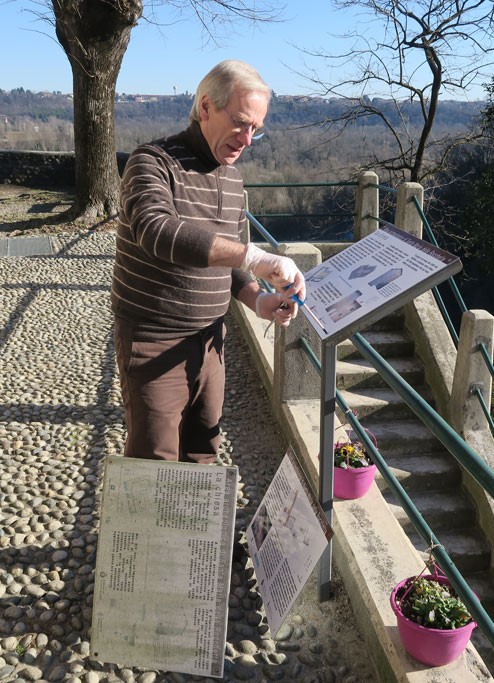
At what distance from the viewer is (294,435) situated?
3.56m

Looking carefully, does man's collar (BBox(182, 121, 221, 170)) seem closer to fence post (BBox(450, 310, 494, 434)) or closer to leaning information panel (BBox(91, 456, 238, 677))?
leaning information panel (BBox(91, 456, 238, 677))

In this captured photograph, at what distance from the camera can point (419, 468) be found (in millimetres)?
5676

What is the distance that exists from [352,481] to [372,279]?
1239 millimetres

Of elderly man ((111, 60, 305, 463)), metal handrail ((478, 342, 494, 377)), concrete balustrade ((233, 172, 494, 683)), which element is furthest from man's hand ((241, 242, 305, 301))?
metal handrail ((478, 342, 494, 377))

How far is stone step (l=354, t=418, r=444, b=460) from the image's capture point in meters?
5.76

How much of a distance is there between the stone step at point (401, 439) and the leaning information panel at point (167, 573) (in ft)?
12.4

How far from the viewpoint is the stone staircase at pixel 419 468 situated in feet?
17.6

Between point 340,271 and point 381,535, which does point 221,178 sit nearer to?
point 340,271

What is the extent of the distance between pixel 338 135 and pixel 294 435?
1199 cm

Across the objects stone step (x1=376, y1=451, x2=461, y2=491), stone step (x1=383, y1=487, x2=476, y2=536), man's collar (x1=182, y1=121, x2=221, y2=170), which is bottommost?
stone step (x1=383, y1=487, x2=476, y2=536)

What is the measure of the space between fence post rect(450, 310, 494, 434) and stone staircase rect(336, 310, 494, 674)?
1.67ft

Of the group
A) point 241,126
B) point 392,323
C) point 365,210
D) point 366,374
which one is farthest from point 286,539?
point 365,210

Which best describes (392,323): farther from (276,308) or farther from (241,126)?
(241,126)

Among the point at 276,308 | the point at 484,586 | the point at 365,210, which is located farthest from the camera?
the point at 365,210
